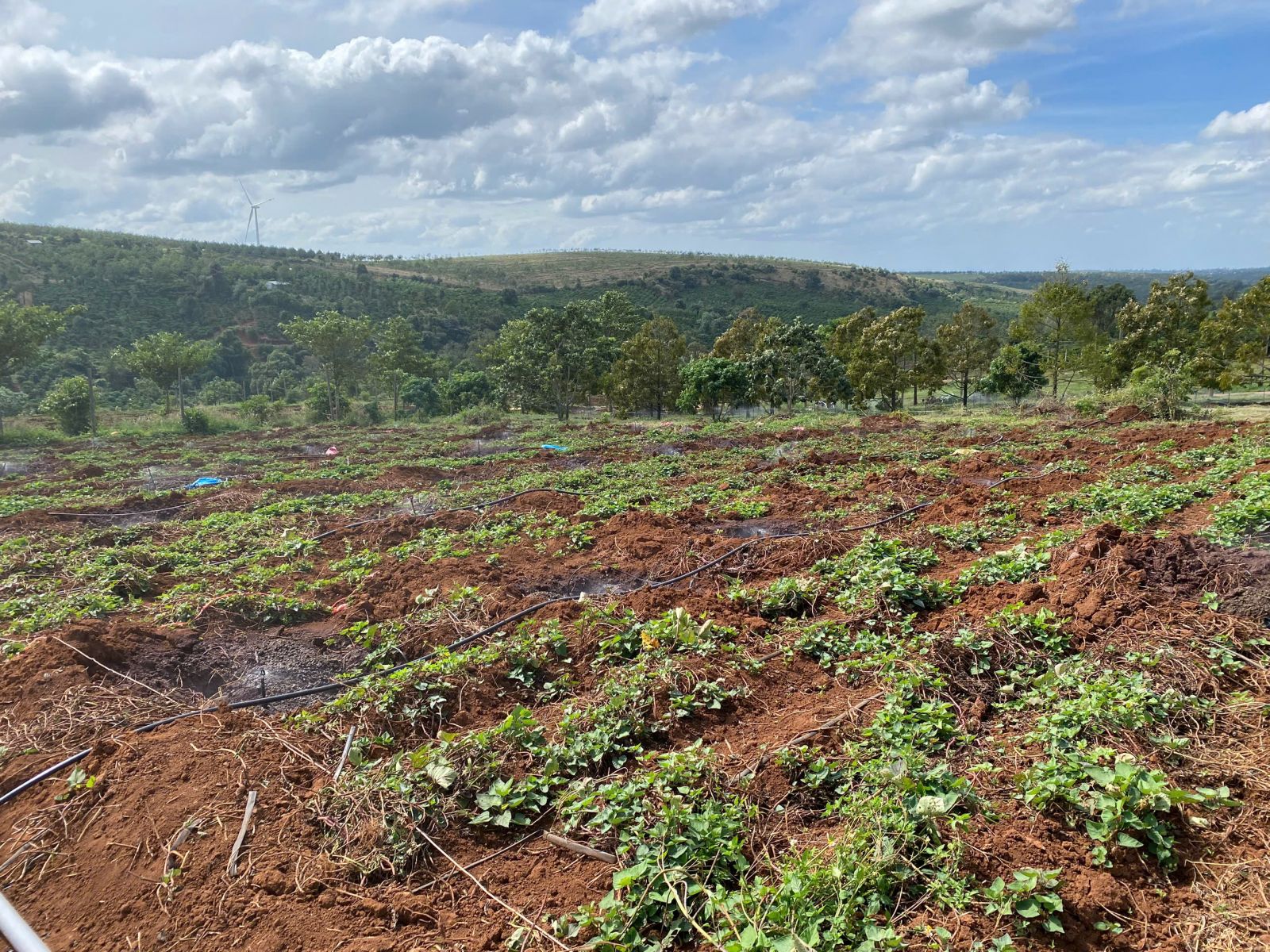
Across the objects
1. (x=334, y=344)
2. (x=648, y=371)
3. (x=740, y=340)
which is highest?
(x=740, y=340)

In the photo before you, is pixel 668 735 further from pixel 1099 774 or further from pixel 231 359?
pixel 231 359

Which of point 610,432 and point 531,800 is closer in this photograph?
point 531,800

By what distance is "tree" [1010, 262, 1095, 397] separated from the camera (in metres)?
28.8

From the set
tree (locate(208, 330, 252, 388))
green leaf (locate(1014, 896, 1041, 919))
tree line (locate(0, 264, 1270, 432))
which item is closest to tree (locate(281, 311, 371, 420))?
tree line (locate(0, 264, 1270, 432))

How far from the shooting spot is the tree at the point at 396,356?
36781 millimetres

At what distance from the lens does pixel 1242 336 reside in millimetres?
30828

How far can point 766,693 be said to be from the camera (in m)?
5.07

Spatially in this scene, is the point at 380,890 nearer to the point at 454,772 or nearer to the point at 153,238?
the point at 454,772

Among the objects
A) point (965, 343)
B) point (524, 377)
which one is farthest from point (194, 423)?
point (965, 343)

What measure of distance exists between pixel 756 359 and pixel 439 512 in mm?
22914

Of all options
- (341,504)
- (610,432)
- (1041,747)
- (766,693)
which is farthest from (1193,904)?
(610,432)

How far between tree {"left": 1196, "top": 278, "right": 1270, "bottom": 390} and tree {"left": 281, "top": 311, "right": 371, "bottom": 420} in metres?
35.9

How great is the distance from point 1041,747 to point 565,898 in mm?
2614

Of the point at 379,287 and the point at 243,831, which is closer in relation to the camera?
the point at 243,831
